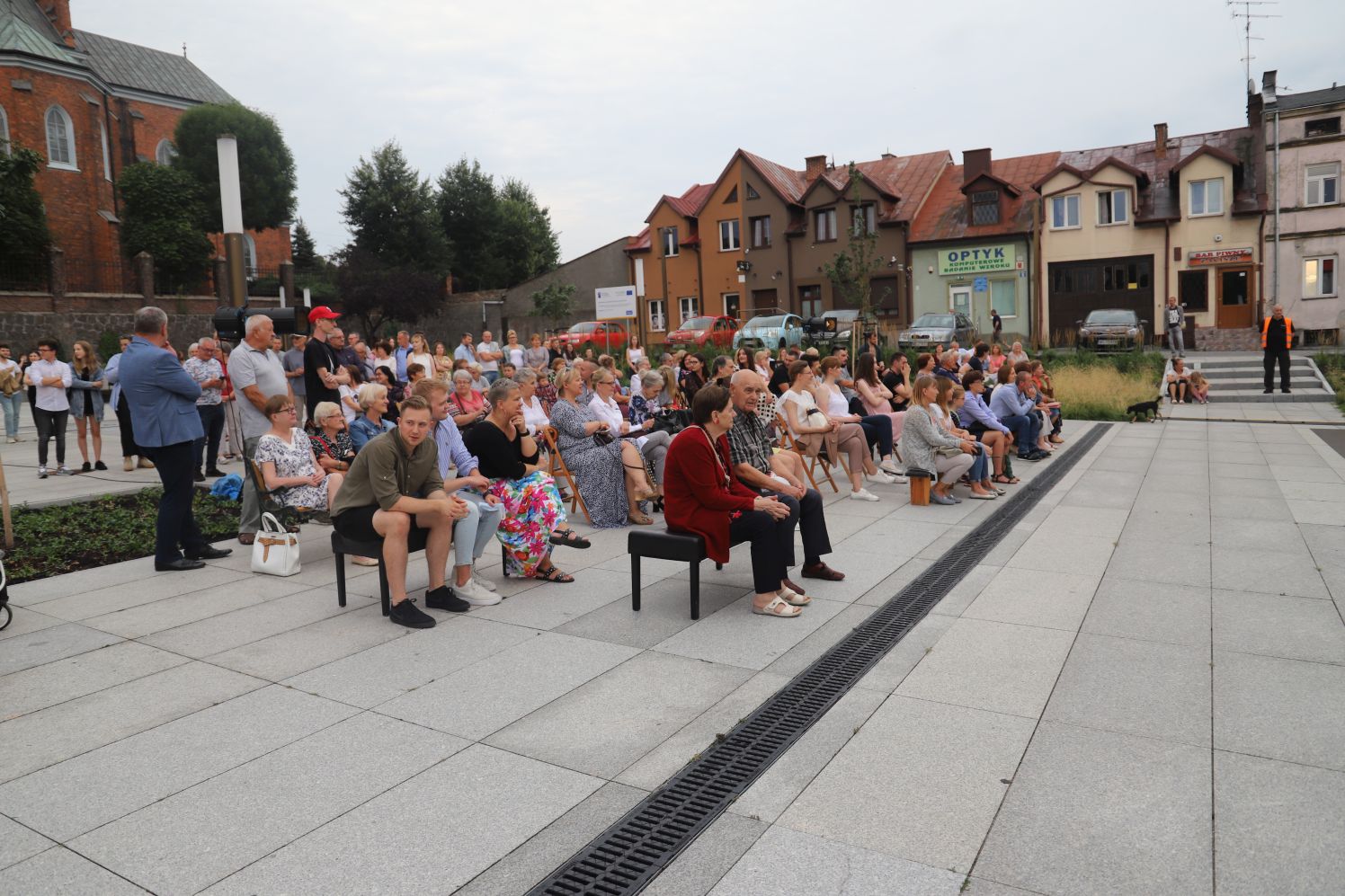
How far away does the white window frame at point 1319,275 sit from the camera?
34.7 m

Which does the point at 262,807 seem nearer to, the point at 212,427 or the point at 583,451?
the point at 583,451

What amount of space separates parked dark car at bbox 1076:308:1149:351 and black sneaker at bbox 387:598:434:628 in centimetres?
2553

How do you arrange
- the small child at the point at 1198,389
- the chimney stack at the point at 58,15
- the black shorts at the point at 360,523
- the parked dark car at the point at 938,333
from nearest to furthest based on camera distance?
the black shorts at the point at 360,523 < the small child at the point at 1198,389 < the parked dark car at the point at 938,333 < the chimney stack at the point at 58,15

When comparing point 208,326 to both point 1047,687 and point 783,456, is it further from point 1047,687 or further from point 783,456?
point 1047,687

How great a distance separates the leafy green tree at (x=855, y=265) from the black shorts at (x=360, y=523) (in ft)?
92.2

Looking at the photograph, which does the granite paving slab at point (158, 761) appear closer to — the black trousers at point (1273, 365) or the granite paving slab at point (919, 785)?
the granite paving slab at point (919, 785)

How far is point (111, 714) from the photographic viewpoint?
4.16m

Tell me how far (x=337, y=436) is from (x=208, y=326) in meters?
31.8

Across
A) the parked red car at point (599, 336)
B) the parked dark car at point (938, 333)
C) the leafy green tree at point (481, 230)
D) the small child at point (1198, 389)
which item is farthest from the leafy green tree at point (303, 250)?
the small child at point (1198, 389)

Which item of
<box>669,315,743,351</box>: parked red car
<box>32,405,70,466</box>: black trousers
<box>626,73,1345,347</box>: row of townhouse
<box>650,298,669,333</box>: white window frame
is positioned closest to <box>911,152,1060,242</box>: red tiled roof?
<box>626,73,1345,347</box>: row of townhouse

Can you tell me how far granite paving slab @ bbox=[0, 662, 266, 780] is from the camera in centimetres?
379

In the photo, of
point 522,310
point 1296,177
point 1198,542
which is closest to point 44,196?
point 522,310

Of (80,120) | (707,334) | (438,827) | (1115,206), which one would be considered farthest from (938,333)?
(80,120)

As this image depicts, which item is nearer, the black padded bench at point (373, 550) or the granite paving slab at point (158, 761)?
the granite paving slab at point (158, 761)
